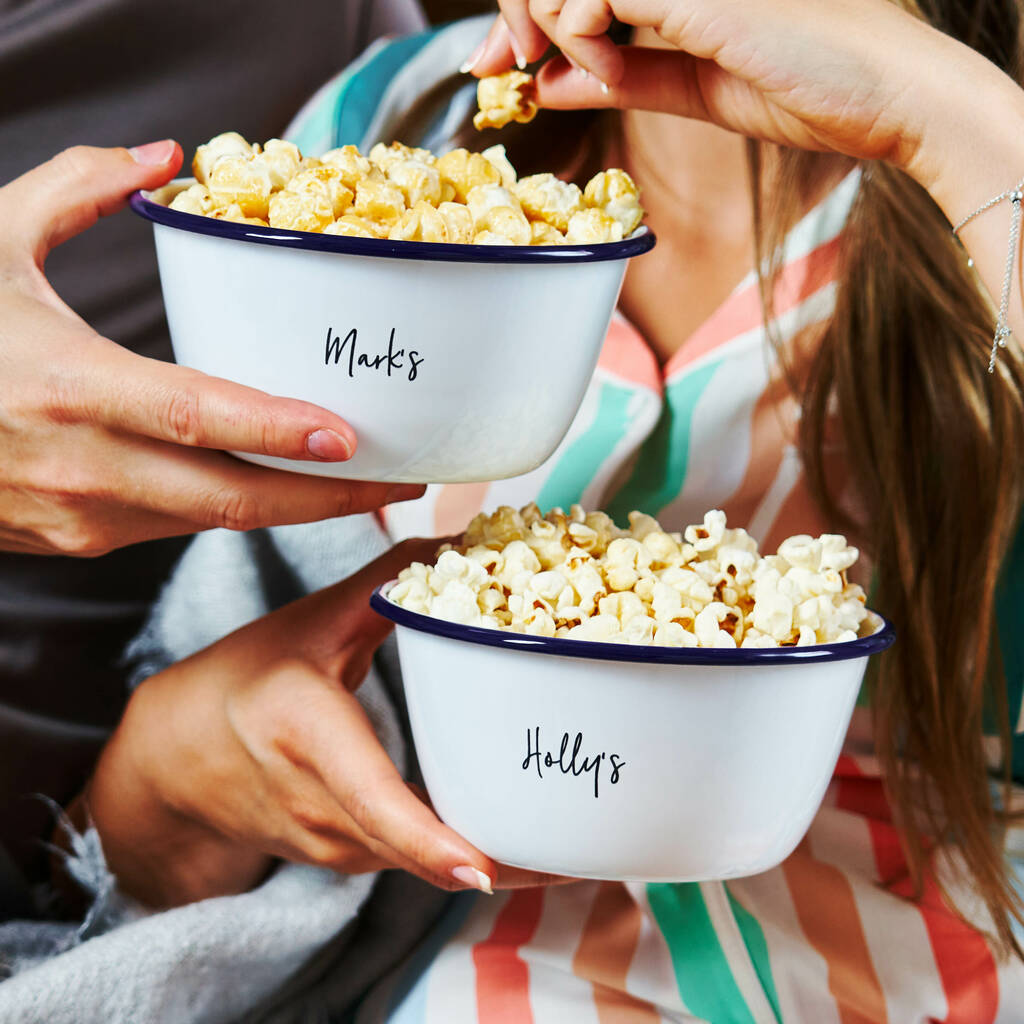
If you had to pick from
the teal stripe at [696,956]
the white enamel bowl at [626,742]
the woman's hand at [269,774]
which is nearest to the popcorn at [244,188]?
the white enamel bowl at [626,742]

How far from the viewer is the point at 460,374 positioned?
568mm

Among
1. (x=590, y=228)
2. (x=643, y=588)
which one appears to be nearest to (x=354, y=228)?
(x=590, y=228)

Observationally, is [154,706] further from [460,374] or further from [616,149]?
[616,149]

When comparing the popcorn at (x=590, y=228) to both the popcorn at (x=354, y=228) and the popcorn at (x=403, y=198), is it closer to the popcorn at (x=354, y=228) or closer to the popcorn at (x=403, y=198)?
the popcorn at (x=403, y=198)

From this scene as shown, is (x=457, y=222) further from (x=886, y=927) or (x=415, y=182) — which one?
(x=886, y=927)

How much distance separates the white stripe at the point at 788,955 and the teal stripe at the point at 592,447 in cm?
37

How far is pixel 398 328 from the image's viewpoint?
547mm

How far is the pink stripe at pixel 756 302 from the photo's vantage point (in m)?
1.04

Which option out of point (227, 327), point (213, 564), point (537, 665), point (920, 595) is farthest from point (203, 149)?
point (920, 595)

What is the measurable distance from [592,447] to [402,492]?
376 millimetres

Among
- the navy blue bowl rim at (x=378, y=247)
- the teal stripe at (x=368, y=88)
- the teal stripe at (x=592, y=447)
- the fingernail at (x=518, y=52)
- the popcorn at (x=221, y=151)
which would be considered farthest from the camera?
the teal stripe at (x=368, y=88)

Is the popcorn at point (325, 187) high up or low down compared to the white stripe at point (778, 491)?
up

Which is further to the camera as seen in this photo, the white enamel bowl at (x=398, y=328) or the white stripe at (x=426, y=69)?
the white stripe at (x=426, y=69)

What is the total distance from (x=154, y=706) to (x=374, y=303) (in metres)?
0.51
